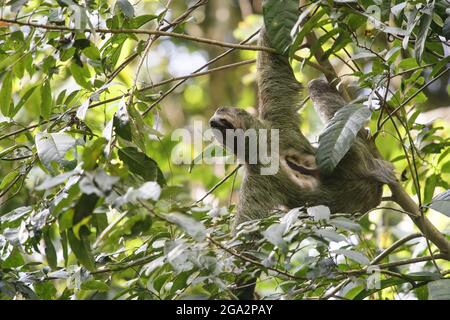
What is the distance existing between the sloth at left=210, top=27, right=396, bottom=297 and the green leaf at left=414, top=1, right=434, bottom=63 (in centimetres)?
126

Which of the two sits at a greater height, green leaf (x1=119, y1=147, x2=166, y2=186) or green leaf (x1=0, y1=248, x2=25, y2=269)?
green leaf (x1=119, y1=147, x2=166, y2=186)

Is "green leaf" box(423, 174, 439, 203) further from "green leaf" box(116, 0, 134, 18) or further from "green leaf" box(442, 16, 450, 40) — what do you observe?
"green leaf" box(116, 0, 134, 18)

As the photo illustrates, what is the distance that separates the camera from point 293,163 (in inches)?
187

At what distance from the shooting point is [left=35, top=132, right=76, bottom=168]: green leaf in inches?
124

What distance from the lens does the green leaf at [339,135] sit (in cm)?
335

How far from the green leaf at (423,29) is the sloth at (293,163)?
126 centimetres

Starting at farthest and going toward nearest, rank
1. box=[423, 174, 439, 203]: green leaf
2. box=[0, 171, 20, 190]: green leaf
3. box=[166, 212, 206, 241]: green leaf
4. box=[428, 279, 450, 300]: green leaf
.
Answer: box=[423, 174, 439, 203]: green leaf < box=[0, 171, 20, 190]: green leaf < box=[428, 279, 450, 300]: green leaf < box=[166, 212, 206, 241]: green leaf

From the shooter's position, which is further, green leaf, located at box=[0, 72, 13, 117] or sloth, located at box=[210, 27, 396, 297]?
sloth, located at box=[210, 27, 396, 297]

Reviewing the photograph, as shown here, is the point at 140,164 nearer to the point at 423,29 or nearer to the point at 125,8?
the point at 125,8

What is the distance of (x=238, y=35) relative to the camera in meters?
9.38

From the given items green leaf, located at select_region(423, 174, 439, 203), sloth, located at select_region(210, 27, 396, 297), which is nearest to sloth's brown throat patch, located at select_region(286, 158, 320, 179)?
sloth, located at select_region(210, 27, 396, 297)

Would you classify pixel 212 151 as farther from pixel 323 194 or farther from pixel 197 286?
pixel 197 286

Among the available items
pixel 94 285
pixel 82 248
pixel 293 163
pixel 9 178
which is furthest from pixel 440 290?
pixel 9 178

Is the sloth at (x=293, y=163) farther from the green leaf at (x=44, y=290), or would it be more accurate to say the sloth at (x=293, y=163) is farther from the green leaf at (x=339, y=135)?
the green leaf at (x=44, y=290)
